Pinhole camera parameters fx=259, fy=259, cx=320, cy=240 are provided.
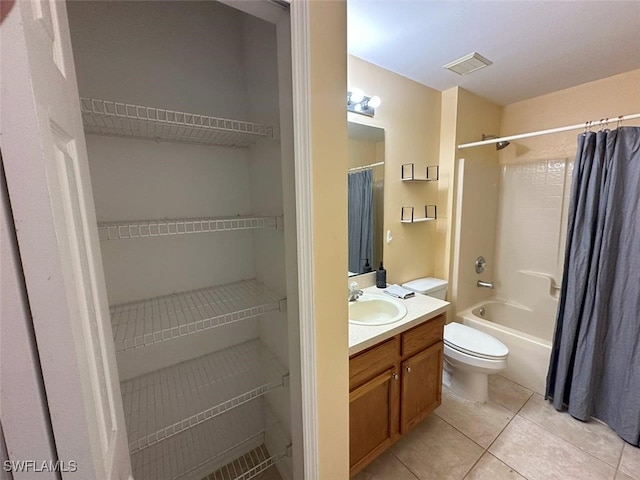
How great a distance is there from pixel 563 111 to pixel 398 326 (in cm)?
249

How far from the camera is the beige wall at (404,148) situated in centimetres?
186

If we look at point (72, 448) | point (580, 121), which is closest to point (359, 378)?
point (72, 448)

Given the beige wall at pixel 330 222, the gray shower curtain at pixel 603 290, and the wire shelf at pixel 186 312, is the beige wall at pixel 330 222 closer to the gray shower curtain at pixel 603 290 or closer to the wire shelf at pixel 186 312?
the wire shelf at pixel 186 312

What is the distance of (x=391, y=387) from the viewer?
4.57 feet

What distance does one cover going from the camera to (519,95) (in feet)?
7.73

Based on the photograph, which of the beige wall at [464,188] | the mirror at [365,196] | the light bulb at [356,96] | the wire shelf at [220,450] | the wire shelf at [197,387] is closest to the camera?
the wire shelf at [197,387]

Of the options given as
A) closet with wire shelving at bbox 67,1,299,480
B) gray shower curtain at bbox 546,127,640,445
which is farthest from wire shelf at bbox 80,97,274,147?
gray shower curtain at bbox 546,127,640,445

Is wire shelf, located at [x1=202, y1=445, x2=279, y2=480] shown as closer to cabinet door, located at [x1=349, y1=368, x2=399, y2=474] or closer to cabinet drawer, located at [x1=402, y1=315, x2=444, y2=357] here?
cabinet door, located at [x1=349, y1=368, x2=399, y2=474]

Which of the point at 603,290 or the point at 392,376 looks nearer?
the point at 392,376

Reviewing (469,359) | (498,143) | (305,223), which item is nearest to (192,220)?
(305,223)

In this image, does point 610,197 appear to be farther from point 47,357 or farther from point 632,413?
point 47,357

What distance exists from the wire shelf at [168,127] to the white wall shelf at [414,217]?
1.37m

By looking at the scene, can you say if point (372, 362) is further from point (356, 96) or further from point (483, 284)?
point (483, 284)

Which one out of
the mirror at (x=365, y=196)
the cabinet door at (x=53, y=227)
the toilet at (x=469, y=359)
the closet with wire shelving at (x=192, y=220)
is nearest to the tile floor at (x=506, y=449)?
the toilet at (x=469, y=359)
